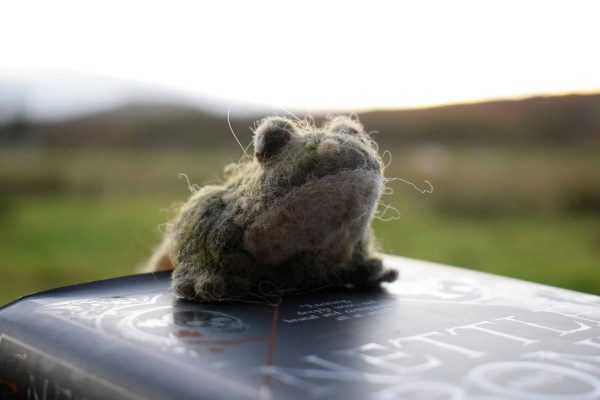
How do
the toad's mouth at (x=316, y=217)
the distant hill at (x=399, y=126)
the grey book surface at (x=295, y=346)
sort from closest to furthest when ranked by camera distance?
the grey book surface at (x=295, y=346) → the toad's mouth at (x=316, y=217) → the distant hill at (x=399, y=126)

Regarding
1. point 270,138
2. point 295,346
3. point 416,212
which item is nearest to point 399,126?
point 416,212

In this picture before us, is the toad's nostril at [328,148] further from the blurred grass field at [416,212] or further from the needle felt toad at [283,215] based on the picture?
the blurred grass field at [416,212]

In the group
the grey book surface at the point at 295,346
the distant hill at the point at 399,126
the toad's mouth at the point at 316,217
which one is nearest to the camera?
the grey book surface at the point at 295,346

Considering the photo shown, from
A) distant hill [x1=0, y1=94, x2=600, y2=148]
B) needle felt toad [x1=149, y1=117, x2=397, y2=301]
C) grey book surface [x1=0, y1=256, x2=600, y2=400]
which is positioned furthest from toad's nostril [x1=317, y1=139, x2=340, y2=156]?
distant hill [x1=0, y1=94, x2=600, y2=148]

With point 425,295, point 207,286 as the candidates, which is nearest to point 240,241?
point 207,286

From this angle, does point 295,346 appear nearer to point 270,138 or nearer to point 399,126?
point 270,138

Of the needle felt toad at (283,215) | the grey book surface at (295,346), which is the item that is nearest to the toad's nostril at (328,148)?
the needle felt toad at (283,215)
